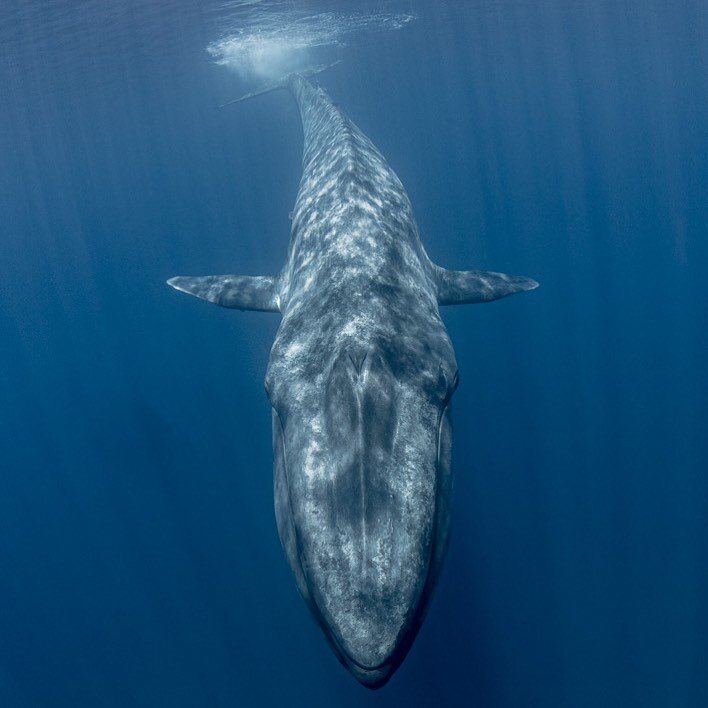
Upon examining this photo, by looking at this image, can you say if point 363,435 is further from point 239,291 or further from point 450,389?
point 239,291

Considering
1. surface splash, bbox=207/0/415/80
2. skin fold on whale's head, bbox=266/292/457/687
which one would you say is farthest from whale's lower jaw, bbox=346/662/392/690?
surface splash, bbox=207/0/415/80

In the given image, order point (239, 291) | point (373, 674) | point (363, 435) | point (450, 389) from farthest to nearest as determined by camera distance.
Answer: point (239, 291)
point (450, 389)
point (363, 435)
point (373, 674)

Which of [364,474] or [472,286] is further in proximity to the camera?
[472,286]

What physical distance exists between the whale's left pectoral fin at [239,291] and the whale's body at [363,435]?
129cm

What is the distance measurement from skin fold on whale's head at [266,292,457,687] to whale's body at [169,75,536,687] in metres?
0.01

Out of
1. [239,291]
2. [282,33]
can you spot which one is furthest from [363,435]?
[282,33]

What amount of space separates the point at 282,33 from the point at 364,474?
4250 cm

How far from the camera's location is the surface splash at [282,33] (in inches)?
1305

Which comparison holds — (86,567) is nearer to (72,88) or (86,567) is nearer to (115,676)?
(115,676)

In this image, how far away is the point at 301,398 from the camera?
19.4 feet

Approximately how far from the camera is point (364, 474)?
477 cm

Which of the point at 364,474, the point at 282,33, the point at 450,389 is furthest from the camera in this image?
the point at 282,33

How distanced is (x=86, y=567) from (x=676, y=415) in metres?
24.1

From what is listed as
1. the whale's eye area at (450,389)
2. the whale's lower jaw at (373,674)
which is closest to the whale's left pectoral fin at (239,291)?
the whale's eye area at (450,389)
